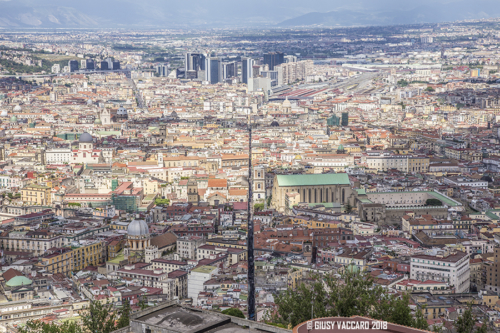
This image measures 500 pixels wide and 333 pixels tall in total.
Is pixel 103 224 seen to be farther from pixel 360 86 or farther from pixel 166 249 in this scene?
pixel 360 86

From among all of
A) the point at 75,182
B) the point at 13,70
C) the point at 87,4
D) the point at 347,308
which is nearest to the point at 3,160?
the point at 75,182

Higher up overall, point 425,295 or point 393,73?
point 393,73

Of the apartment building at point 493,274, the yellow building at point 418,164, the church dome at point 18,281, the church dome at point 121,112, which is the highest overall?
the church dome at point 121,112

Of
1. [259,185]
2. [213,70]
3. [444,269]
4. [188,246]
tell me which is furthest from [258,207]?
[213,70]

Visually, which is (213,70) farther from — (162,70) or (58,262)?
(58,262)

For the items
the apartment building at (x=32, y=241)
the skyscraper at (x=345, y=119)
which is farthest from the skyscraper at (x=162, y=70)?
the apartment building at (x=32, y=241)

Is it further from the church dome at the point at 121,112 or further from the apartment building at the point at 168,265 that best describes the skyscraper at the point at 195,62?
the apartment building at the point at 168,265

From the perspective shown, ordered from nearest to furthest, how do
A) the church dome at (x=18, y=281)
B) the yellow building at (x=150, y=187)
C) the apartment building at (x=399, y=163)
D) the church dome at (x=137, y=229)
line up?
the church dome at (x=18, y=281)
the church dome at (x=137, y=229)
the yellow building at (x=150, y=187)
the apartment building at (x=399, y=163)
